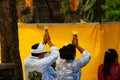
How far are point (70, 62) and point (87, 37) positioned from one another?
192 cm

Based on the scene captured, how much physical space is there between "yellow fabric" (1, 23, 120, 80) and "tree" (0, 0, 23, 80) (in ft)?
6.12

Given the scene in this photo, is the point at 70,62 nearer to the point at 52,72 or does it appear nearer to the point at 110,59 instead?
the point at 52,72

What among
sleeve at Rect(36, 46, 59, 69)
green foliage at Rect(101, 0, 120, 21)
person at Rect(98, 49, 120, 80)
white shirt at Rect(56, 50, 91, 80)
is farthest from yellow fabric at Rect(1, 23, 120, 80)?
green foliage at Rect(101, 0, 120, 21)

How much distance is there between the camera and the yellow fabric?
25.9 feet

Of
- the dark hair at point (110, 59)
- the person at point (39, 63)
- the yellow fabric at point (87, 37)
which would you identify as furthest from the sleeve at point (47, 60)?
the yellow fabric at point (87, 37)

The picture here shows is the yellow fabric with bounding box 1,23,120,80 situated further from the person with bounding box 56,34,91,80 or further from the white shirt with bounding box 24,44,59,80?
the white shirt with bounding box 24,44,59,80

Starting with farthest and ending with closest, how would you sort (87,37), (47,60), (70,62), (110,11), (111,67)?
1. (110,11)
2. (87,37)
3. (111,67)
4. (70,62)
5. (47,60)

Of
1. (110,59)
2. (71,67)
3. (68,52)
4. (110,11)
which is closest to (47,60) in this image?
(68,52)

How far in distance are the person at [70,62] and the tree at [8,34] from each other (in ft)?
1.97

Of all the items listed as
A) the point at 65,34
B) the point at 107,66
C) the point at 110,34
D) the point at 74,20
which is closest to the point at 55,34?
the point at 65,34

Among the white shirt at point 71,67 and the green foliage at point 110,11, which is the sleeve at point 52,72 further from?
the green foliage at point 110,11

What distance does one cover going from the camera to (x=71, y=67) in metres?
6.18

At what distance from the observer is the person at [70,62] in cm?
604

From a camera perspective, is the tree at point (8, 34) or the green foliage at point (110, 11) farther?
the green foliage at point (110, 11)
